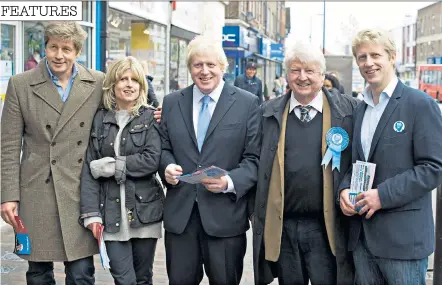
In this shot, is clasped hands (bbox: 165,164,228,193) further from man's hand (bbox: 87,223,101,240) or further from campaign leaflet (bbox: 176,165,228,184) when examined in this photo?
man's hand (bbox: 87,223,101,240)

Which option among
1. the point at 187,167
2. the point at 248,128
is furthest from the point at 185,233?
the point at 248,128

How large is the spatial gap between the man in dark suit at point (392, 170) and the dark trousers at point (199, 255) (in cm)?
80

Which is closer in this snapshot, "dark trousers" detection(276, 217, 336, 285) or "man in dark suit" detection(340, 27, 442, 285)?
"man in dark suit" detection(340, 27, 442, 285)

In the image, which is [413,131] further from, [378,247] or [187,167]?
[187,167]

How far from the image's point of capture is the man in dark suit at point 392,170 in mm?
3406

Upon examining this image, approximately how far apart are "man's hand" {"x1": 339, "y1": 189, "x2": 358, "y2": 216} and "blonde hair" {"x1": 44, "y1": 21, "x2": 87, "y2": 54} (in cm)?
186

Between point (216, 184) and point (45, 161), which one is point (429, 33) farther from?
point (45, 161)

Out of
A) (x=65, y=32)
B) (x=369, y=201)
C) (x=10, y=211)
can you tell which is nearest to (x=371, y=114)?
(x=369, y=201)

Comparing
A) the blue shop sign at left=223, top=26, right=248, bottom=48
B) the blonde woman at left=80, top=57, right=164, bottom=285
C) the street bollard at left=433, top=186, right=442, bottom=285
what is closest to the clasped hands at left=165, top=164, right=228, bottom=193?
the blonde woman at left=80, top=57, right=164, bottom=285

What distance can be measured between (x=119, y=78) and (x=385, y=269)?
1913mm

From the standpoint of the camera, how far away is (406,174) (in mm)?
3420

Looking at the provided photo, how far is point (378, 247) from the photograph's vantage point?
3.54 meters

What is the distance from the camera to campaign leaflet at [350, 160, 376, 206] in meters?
3.54

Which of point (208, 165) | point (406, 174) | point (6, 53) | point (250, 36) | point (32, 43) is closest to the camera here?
point (406, 174)
